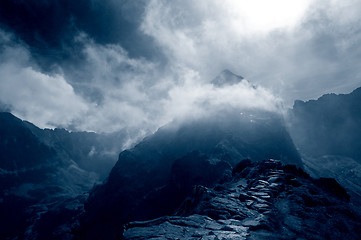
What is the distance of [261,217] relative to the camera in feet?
56.0

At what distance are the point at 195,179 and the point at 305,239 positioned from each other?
317 ft

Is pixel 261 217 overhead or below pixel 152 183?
overhead

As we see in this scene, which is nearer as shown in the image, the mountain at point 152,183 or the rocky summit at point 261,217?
the rocky summit at point 261,217

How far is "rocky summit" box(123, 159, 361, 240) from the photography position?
14.4 meters

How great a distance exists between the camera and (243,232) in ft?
47.3

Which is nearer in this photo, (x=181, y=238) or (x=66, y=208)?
(x=181, y=238)

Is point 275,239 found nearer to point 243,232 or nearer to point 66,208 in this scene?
point 243,232

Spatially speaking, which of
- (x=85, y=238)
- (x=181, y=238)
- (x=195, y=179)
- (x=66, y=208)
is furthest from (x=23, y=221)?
(x=181, y=238)

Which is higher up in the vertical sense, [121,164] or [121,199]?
[121,164]

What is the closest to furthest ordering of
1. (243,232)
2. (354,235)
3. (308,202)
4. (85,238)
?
(243,232) → (354,235) → (308,202) → (85,238)

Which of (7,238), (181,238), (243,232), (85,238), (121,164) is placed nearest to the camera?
(181,238)

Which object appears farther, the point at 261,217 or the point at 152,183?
the point at 152,183

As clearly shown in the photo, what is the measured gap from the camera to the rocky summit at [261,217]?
47.3 feet

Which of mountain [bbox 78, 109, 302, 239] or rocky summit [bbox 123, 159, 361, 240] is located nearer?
rocky summit [bbox 123, 159, 361, 240]
